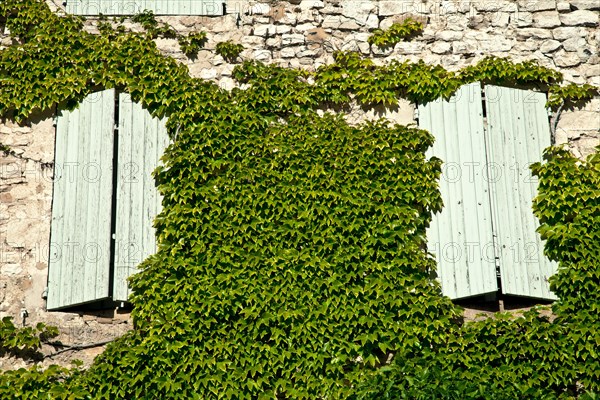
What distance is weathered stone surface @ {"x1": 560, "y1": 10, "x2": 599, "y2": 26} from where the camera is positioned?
747 cm

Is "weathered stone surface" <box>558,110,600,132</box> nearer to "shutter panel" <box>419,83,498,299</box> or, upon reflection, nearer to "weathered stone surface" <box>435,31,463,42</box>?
"shutter panel" <box>419,83,498,299</box>

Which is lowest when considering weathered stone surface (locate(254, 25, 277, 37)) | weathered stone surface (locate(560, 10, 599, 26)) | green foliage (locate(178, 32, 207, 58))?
green foliage (locate(178, 32, 207, 58))

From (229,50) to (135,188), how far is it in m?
1.56

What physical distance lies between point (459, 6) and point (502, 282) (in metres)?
2.68

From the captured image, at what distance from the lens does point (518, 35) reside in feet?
24.4

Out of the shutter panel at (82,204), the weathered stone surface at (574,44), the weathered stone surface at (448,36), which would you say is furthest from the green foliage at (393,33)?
the shutter panel at (82,204)

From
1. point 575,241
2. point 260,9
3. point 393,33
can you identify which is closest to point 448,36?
point 393,33

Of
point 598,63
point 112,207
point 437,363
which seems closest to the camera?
point 437,363

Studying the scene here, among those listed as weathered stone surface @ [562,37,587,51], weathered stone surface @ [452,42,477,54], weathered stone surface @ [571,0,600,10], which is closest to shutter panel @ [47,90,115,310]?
weathered stone surface @ [452,42,477,54]

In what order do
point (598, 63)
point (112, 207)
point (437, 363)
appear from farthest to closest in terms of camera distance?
point (598, 63), point (112, 207), point (437, 363)

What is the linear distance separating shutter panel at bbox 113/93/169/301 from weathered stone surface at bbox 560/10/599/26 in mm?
3880

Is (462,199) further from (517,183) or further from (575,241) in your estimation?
(575,241)

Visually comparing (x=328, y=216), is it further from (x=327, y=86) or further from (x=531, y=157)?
(x=531, y=157)

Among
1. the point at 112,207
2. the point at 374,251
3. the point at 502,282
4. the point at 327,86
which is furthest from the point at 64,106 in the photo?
the point at 502,282
